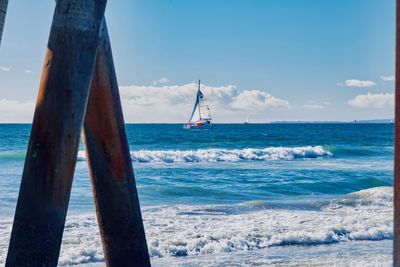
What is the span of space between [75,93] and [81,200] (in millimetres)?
9396

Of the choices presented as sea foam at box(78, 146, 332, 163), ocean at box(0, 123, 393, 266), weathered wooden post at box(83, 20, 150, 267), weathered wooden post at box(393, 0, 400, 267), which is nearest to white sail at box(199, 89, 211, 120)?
sea foam at box(78, 146, 332, 163)

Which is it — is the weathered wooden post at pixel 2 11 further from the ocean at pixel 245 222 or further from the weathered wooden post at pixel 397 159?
the ocean at pixel 245 222

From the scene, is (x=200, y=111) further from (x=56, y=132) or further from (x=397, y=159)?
(x=397, y=159)

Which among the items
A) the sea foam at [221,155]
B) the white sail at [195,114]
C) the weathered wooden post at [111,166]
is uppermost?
the white sail at [195,114]

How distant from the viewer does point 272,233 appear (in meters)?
8.42

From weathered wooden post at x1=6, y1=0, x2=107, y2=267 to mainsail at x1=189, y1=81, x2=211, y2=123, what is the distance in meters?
70.9

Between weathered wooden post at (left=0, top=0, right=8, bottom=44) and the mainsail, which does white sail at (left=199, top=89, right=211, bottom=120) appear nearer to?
the mainsail

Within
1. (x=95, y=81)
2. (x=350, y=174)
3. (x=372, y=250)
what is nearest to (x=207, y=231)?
(x=372, y=250)

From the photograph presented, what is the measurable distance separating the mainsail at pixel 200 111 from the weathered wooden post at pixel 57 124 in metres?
70.9

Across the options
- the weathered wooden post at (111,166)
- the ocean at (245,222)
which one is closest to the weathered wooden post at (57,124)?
the weathered wooden post at (111,166)

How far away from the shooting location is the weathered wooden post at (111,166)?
3605 millimetres

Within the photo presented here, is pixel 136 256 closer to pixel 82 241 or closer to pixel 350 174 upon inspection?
pixel 82 241

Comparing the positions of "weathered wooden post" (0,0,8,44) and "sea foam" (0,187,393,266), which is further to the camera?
"sea foam" (0,187,393,266)

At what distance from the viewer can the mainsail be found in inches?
2930
